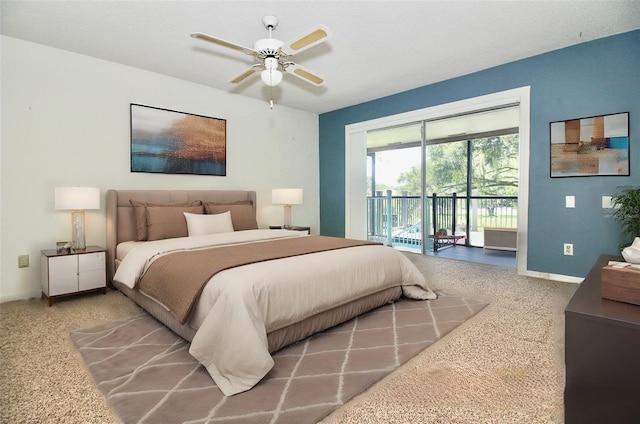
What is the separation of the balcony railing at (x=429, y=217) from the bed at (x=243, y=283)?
3177 mm

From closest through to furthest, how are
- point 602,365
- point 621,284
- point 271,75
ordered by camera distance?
1. point 602,365
2. point 621,284
3. point 271,75

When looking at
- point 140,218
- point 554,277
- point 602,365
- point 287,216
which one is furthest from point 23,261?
point 554,277

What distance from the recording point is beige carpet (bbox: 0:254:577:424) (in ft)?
4.88

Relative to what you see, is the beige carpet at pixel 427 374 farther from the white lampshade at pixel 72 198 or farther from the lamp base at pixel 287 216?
the lamp base at pixel 287 216

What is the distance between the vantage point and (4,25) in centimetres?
295

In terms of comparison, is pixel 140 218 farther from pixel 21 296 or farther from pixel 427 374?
pixel 427 374

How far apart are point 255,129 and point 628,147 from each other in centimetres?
454

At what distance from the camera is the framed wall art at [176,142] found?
156 inches

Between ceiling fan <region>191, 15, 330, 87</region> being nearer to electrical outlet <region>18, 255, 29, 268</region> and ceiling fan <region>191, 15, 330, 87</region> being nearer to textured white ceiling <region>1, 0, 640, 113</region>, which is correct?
textured white ceiling <region>1, 0, 640, 113</region>

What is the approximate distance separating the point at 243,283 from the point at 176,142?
308 cm

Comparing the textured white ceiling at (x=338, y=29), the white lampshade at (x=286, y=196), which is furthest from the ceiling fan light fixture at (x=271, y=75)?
the white lampshade at (x=286, y=196)

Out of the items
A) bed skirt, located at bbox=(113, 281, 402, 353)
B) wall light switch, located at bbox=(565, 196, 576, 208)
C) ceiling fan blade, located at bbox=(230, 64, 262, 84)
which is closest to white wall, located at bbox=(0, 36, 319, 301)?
bed skirt, located at bbox=(113, 281, 402, 353)

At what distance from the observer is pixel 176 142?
14.0 ft

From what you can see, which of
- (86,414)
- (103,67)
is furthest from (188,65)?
(86,414)
